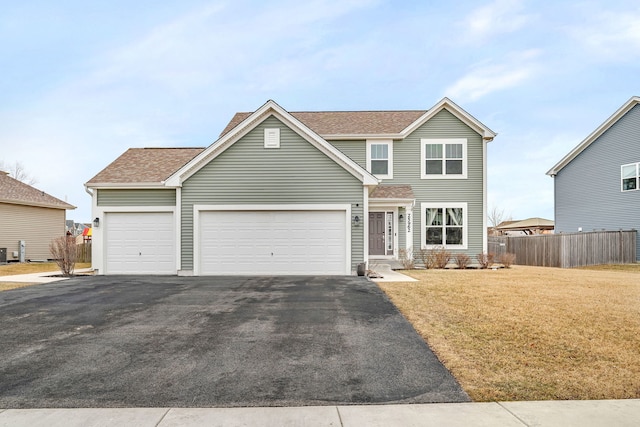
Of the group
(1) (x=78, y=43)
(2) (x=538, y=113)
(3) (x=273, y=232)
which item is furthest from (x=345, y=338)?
(2) (x=538, y=113)

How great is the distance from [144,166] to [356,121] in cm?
1027

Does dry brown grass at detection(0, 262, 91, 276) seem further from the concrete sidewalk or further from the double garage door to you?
the concrete sidewalk

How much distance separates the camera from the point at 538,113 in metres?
22.6

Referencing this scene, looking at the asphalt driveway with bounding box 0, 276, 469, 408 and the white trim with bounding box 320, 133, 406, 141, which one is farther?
the white trim with bounding box 320, 133, 406, 141

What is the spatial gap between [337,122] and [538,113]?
12415 mm

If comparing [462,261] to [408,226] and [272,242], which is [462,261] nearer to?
[408,226]

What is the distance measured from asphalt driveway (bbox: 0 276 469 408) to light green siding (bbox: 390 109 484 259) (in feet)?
31.2

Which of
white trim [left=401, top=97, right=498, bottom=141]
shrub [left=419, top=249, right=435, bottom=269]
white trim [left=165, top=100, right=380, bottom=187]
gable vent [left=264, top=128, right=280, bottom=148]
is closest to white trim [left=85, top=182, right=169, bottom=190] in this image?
white trim [left=165, top=100, right=380, bottom=187]

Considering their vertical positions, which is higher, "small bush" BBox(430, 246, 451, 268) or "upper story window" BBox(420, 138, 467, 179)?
"upper story window" BBox(420, 138, 467, 179)

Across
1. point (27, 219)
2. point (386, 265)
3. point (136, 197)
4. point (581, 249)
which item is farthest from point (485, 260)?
point (27, 219)

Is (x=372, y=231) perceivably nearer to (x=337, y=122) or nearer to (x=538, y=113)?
(x=337, y=122)

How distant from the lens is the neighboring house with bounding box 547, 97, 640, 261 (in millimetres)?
20562

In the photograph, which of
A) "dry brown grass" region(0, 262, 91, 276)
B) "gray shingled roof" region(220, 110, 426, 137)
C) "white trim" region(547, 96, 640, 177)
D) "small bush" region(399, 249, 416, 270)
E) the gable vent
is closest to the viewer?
the gable vent

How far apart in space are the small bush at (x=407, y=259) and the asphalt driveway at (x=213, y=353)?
21.8 ft
